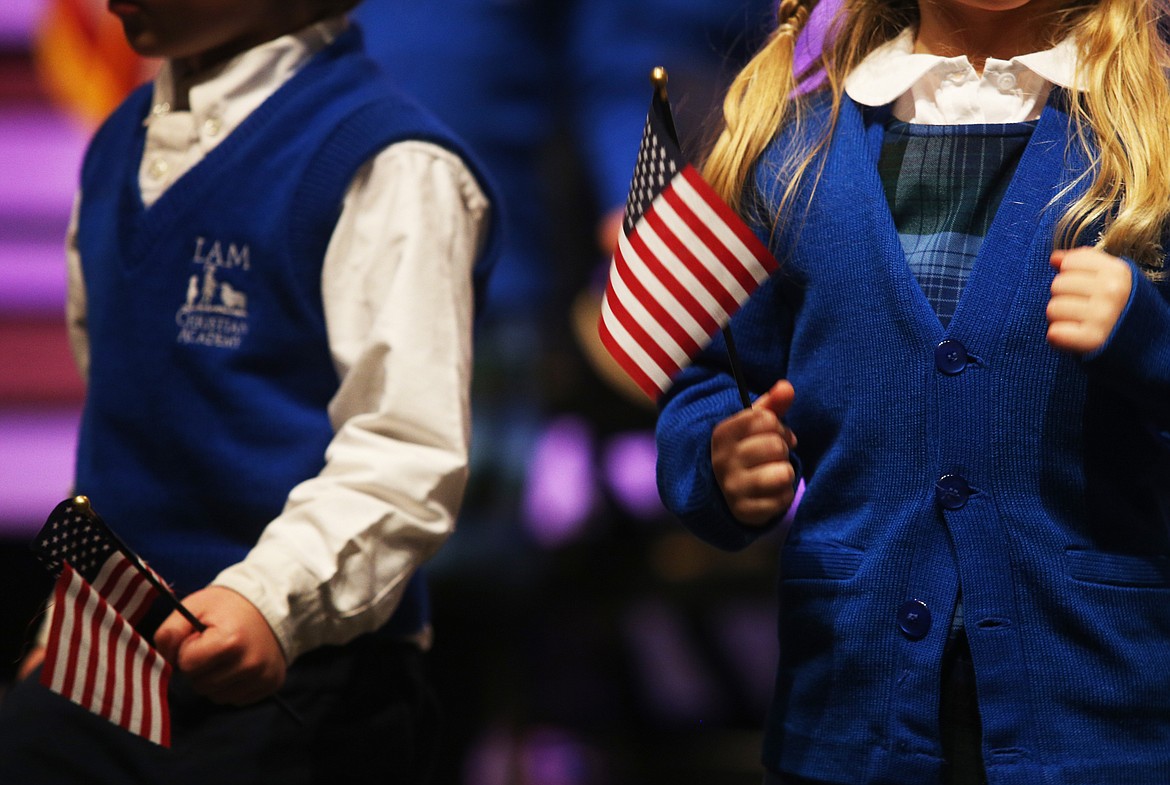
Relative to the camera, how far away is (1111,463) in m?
1.17

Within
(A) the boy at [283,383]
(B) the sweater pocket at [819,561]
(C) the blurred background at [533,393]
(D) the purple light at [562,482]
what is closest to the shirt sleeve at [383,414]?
(A) the boy at [283,383]

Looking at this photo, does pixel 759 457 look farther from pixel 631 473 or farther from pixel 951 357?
pixel 631 473

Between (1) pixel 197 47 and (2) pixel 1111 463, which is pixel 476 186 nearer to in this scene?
(1) pixel 197 47

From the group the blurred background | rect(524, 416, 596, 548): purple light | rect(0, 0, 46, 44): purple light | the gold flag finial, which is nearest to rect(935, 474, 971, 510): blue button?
the gold flag finial

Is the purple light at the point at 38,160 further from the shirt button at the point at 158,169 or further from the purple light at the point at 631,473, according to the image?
the shirt button at the point at 158,169

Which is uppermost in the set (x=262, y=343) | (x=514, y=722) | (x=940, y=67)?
(x=940, y=67)

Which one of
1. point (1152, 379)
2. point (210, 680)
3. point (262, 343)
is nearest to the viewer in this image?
point (1152, 379)

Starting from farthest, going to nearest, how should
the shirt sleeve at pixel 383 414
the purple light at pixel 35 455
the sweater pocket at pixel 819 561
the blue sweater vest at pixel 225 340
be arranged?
1. the purple light at pixel 35 455
2. the blue sweater vest at pixel 225 340
3. the shirt sleeve at pixel 383 414
4. the sweater pocket at pixel 819 561

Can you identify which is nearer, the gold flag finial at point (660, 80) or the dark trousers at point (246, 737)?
the gold flag finial at point (660, 80)

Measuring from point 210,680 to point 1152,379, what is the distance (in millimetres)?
787

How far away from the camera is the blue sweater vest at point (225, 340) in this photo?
1410 millimetres

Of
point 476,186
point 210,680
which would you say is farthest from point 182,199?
point 210,680

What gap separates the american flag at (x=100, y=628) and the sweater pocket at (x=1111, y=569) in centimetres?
75

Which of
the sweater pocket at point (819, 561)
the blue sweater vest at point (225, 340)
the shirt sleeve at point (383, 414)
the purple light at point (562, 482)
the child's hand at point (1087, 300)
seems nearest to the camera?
the child's hand at point (1087, 300)
